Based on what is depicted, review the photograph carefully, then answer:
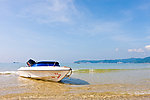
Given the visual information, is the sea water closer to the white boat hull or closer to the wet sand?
the wet sand

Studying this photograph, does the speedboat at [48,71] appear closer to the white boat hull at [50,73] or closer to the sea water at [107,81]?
the white boat hull at [50,73]

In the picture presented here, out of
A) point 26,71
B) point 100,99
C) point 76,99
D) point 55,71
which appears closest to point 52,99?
point 76,99

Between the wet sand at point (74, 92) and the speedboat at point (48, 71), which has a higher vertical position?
the speedboat at point (48, 71)

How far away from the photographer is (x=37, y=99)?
18.5 feet

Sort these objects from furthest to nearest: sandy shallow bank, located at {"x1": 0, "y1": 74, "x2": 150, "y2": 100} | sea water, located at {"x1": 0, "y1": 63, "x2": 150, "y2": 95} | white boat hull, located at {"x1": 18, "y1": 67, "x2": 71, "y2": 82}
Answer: white boat hull, located at {"x1": 18, "y1": 67, "x2": 71, "y2": 82} → sea water, located at {"x1": 0, "y1": 63, "x2": 150, "y2": 95} → sandy shallow bank, located at {"x1": 0, "y1": 74, "x2": 150, "y2": 100}

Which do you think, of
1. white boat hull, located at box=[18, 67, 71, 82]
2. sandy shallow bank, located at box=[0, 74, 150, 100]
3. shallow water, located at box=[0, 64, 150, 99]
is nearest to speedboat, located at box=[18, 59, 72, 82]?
white boat hull, located at box=[18, 67, 71, 82]

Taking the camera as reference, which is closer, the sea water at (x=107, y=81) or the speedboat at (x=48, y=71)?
the sea water at (x=107, y=81)

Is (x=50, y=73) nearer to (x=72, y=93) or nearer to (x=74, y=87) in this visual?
(x=74, y=87)

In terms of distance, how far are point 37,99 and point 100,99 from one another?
2994mm

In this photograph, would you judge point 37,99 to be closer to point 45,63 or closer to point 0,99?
point 0,99

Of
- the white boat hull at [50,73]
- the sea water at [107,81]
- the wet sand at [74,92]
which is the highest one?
the white boat hull at [50,73]

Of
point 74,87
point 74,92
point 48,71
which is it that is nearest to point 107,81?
point 74,87

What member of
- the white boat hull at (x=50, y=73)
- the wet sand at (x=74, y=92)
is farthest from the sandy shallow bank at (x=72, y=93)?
the white boat hull at (x=50, y=73)

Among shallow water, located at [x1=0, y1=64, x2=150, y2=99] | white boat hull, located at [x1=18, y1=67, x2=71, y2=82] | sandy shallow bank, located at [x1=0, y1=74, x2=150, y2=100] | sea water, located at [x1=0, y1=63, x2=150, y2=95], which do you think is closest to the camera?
sandy shallow bank, located at [x1=0, y1=74, x2=150, y2=100]
